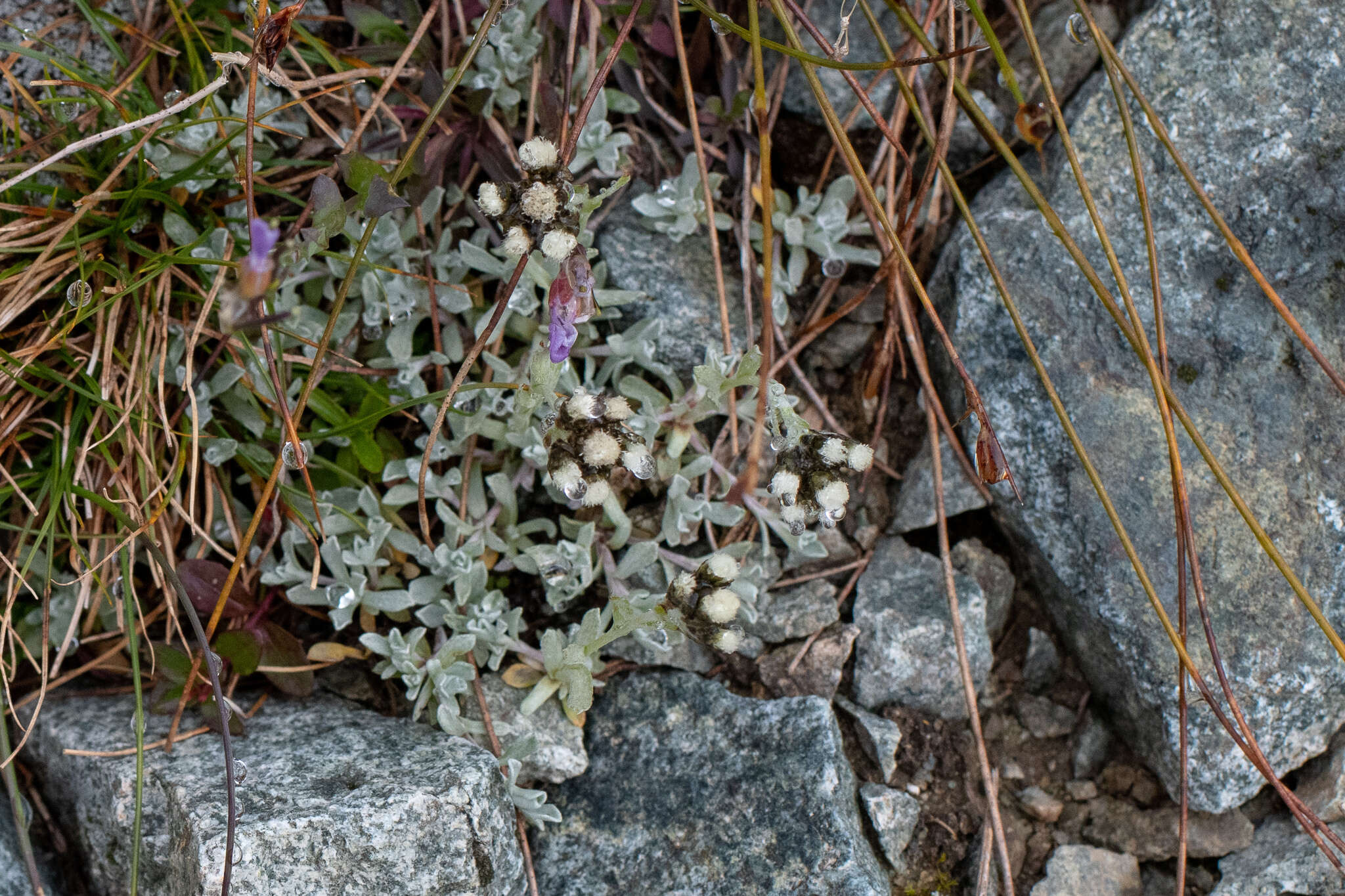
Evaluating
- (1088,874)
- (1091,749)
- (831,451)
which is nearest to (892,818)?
(1088,874)

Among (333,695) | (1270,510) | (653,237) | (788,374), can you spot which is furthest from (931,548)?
(333,695)

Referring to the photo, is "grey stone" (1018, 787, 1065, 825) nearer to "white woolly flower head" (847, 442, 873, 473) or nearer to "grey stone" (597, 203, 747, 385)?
"white woolly flower head" (847, 442, 873, 473)

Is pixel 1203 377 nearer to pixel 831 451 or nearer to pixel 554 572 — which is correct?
pixel 831 451

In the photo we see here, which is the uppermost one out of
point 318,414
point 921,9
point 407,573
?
point 921,9

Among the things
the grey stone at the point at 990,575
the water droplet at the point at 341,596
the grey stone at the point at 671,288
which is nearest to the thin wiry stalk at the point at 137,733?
the water droplet at the point at 341,596

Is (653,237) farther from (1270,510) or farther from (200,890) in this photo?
(200,890)

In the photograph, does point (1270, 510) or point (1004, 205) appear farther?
point (1004, 205)
